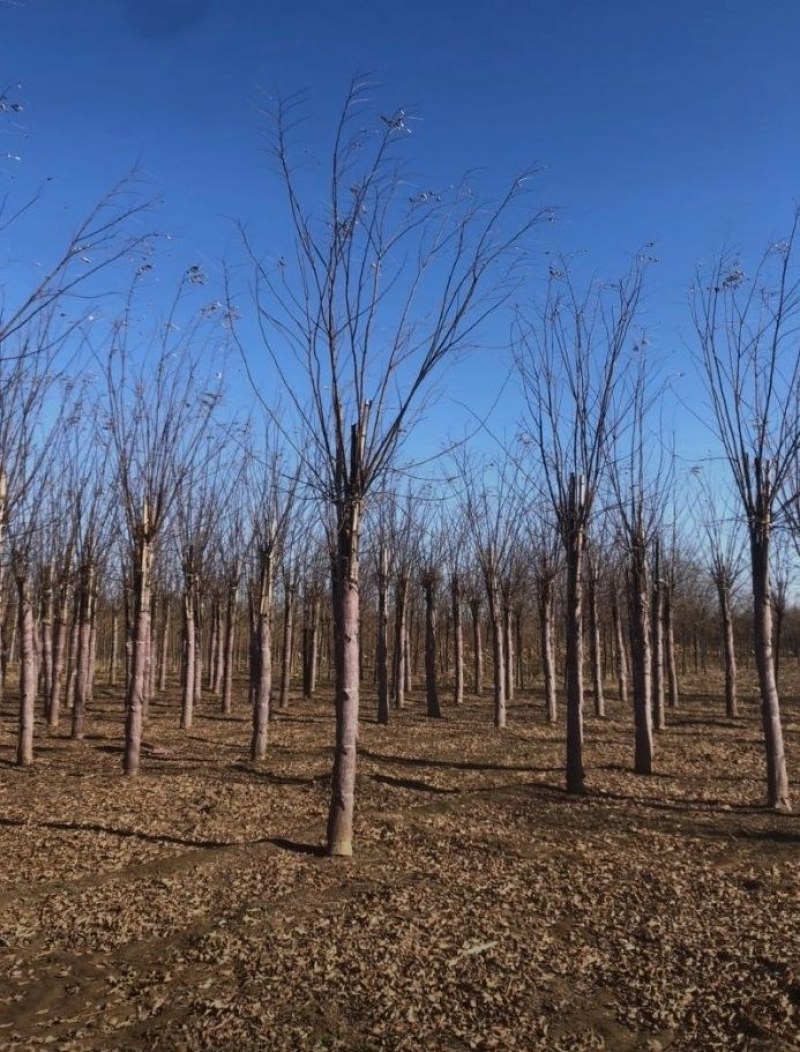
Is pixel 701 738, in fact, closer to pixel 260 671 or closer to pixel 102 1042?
pixel 260 671

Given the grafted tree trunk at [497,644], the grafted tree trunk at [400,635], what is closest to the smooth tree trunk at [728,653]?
the grafted tree trunk at [497,644]

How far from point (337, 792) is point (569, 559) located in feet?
13.8

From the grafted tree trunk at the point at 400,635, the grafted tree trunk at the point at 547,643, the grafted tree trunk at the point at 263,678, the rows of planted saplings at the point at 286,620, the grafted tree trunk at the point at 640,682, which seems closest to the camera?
the grafted tree trunk at the point at 640,682

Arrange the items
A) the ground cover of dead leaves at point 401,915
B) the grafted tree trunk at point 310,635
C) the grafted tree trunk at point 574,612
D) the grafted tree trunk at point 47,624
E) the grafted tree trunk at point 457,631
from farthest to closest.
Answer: the grafted tree trunk at point 310,635
the grafted tree trunk at point 457,631
the grafted tree trunk at point 47,624
the grafted tree trunk at point 574,612
the ground cover of dead leaves at point 401,915

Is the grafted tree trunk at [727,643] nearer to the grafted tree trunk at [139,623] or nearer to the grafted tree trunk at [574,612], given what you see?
the grafted tree trunk at [574,612]

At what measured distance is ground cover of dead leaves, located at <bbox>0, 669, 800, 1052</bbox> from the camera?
3.75 meters

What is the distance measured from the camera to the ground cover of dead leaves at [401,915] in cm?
375

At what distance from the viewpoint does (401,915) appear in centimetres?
504

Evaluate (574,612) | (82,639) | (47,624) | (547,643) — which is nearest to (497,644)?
(547,643)

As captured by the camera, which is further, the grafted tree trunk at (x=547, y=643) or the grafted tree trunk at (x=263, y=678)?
the grafted tree trunk at (x=547, y=643)

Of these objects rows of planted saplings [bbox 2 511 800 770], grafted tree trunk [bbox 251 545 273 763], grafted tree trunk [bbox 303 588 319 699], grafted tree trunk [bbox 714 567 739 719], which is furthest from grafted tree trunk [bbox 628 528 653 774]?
grafted tree trunk [bbox 303 588 319 699]

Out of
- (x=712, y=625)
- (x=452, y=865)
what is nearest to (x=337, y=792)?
(x=452, y=865)

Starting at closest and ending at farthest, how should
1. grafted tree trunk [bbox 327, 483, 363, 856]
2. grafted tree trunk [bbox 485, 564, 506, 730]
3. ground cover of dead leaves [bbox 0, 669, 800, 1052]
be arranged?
ground cover of dead leaves [bbox 0, 669, 800, 1052]
grafted tree trunk [bbox 327, 483, 363, 856]
grafted tree trunk [bbox 485, 564, 506, 730]

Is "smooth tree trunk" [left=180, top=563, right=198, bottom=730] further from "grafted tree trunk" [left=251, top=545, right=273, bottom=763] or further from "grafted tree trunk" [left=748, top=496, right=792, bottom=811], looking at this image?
"grafted tree trunk" [left=748, top=496, right=792, bottom=811]
